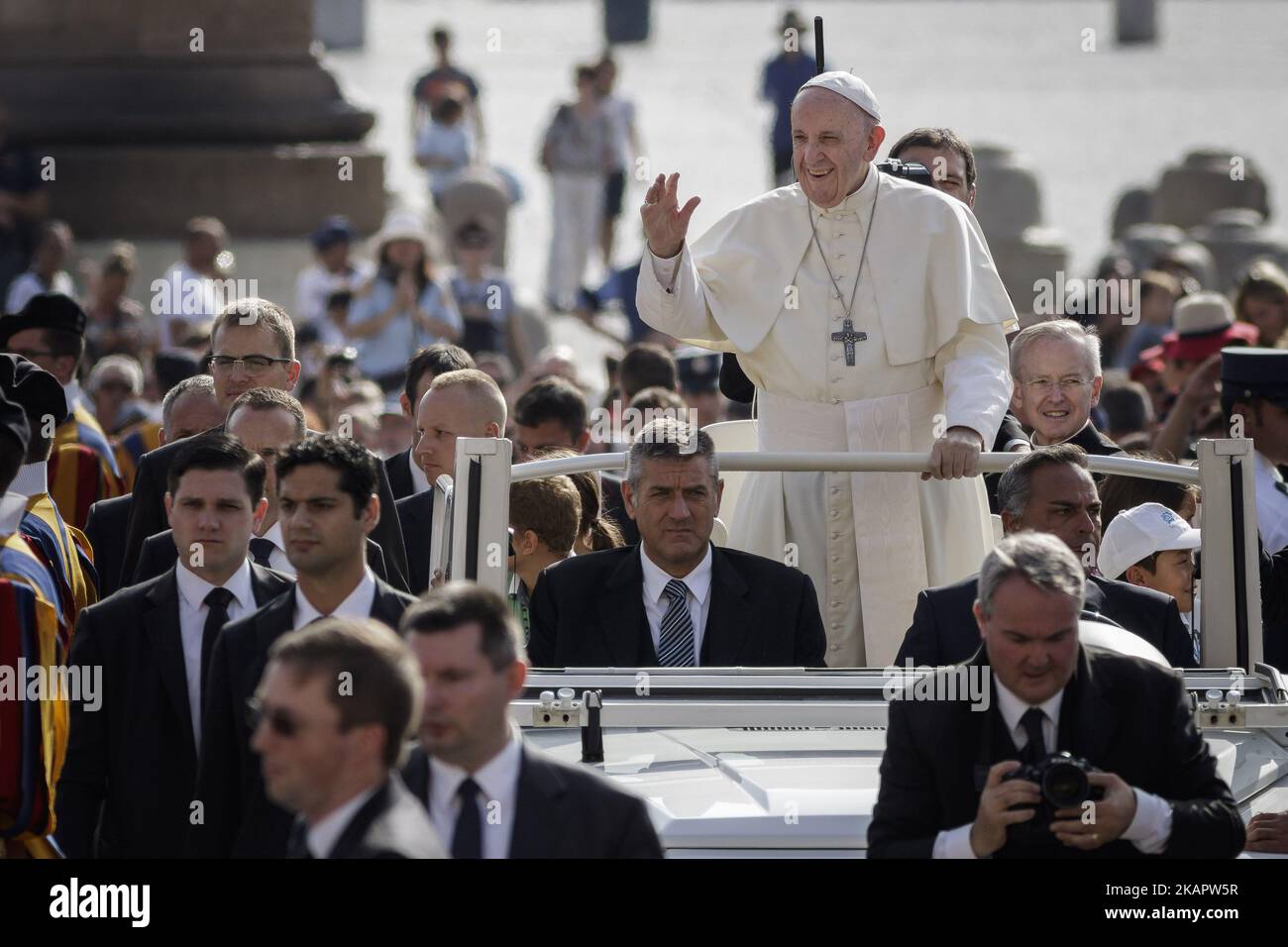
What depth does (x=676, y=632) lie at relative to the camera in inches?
287

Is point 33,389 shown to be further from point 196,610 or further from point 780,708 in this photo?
point 780,708

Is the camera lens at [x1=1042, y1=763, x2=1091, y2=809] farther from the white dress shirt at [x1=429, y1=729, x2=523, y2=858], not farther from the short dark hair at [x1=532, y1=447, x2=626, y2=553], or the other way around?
the short dark hair at [x1=532, y1=447, x2=626, y2=553]

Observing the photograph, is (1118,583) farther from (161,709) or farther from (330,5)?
(330,5)

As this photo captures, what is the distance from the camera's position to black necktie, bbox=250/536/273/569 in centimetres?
745

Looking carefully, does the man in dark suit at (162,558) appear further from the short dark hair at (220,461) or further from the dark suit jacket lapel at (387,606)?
the dark suit jacket lapel at (387,606)

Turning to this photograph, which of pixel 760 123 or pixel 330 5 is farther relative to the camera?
pixel 330 5

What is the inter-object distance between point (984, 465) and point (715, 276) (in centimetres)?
142

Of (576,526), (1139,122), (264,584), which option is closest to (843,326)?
(576,526)

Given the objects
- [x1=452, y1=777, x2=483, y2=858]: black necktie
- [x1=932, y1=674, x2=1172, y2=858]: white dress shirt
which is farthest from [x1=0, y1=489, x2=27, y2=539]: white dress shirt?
[x1=932, y1=674, x2=1172, y2=858]: white dress shirt

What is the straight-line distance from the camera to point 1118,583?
6.92 meters

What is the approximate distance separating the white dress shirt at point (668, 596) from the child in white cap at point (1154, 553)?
1.24 meters

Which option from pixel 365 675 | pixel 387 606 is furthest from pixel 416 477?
pixel 365 675

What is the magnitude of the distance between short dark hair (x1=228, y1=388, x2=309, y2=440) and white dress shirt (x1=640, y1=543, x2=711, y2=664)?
116 cm
